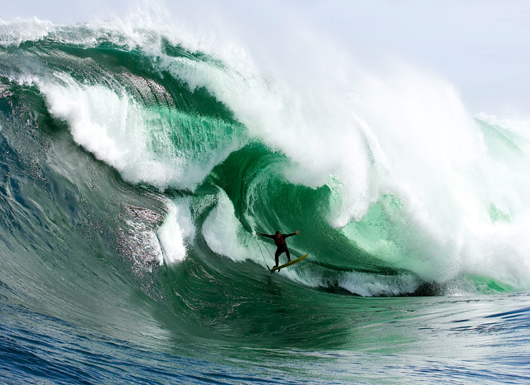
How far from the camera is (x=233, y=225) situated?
1008 cm

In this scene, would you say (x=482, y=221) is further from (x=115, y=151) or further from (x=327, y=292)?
(x=115, y=151)

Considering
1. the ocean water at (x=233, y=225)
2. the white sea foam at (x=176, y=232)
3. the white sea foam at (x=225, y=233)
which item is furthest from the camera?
the white sea foam at (x=225, y=233)

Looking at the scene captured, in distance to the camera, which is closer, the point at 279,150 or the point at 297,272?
the point at 297,272

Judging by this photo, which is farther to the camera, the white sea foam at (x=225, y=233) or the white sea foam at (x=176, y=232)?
the white sea foam at (x=225, y=233)

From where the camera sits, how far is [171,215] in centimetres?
889

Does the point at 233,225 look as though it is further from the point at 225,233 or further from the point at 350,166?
the point at 350,166

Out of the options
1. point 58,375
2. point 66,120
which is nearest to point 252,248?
point 66,120

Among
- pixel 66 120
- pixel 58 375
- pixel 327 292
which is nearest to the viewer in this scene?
pixel 58 375

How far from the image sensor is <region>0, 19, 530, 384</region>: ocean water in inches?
189

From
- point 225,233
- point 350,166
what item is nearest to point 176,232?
point 225,233

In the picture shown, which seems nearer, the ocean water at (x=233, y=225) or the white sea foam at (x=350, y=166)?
the ocean water at (x=233, y=225)

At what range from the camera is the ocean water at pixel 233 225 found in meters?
4.81

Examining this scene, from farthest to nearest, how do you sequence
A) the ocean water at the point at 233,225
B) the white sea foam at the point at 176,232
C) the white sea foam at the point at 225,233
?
the white sea foam at the point at 225,233
the white sea foam at the point at 176,232
the ocean water at the point at 233,225

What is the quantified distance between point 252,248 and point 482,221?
19.0 feet
